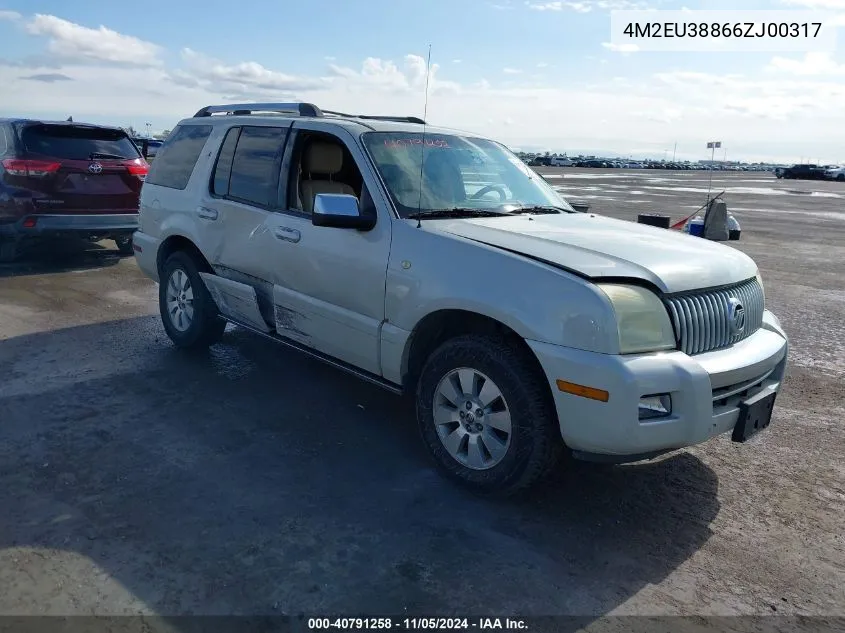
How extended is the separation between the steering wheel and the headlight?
5.02 feet

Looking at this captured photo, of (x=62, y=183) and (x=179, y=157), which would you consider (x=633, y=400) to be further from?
(x=62, y=183)

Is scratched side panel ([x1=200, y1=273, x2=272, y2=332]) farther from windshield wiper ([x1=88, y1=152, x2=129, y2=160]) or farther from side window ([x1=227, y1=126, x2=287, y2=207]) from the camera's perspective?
windshield wiper ([x1=88, y1=152, x2=129, y2=160])

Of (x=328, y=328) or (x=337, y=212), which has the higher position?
(x=337, y=212)

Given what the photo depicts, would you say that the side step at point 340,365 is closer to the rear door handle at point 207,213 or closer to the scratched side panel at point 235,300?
the scratched side panel at point 235,300

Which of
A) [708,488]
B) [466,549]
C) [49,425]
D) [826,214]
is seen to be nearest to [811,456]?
[708,488]

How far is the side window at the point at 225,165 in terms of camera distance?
17.8 ft

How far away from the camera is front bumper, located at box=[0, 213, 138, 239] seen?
8.76 meters

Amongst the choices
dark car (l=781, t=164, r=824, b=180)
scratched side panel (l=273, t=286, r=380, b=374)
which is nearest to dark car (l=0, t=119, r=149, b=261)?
scratched side panel (l=273, t=286, r=380, b=374)

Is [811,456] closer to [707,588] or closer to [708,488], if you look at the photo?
[708,488]

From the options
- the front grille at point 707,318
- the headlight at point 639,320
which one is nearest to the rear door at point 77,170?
the headlight at point 639,320

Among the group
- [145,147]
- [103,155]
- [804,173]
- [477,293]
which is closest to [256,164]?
[477,293]

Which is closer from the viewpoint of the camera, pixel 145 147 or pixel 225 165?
pixel 225 165

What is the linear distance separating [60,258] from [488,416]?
28.2 feet

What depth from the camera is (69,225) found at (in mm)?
8914
